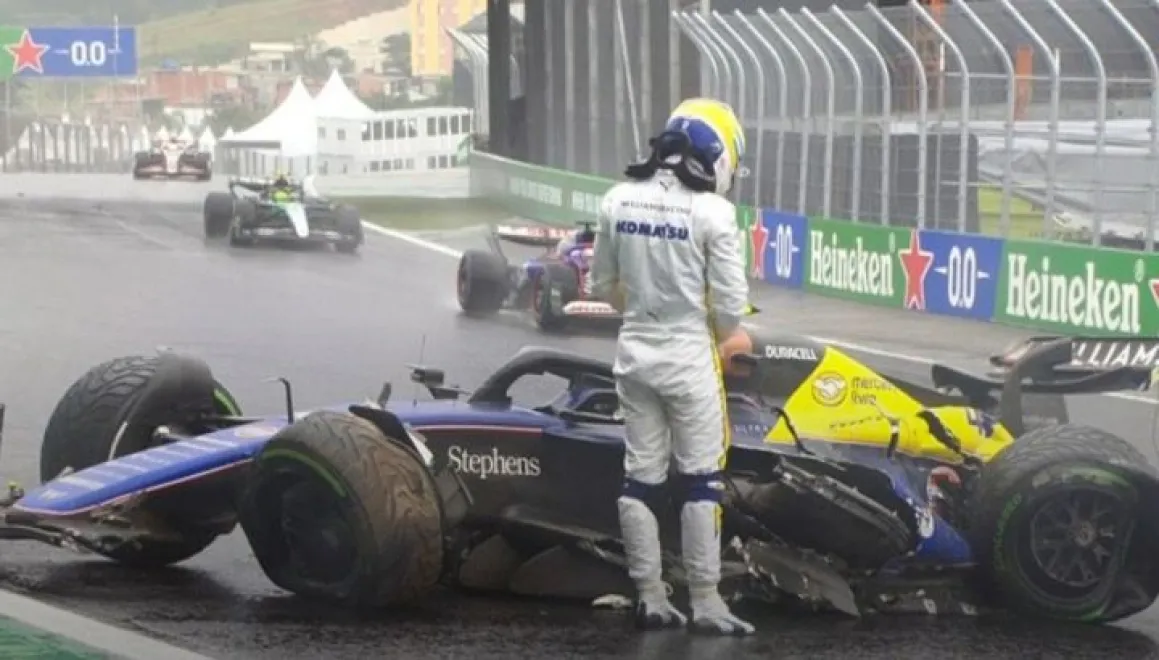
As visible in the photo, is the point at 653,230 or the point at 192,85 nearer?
the point at 653,230

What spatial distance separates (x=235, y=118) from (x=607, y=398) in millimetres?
83153

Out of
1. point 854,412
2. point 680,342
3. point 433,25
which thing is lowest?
point 854,412

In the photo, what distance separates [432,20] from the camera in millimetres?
84125

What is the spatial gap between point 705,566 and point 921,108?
15.4m

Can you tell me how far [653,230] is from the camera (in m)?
6.95

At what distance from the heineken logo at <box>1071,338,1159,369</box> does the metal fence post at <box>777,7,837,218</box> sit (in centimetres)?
1598

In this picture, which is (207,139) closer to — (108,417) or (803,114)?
(803,114)

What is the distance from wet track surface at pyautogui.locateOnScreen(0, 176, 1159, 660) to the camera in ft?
22.4

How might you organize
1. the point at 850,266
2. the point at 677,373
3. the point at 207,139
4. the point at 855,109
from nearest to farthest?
the point at 677,373, the point at 850,266, the point at 855,109, the point at 207,139

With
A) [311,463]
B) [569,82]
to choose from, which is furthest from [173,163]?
[311,463]

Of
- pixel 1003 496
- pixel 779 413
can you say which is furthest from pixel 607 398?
pixel 1003 496

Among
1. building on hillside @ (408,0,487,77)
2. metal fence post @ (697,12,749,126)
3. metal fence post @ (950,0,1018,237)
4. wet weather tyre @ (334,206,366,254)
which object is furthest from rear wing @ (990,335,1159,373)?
building on hillside @ (408,0,487,77)

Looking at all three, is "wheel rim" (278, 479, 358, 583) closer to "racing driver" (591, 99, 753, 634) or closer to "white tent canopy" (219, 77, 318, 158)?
"racing driver" (591, 99, 753, 634)

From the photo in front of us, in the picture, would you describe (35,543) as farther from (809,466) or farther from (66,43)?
(66,43)
